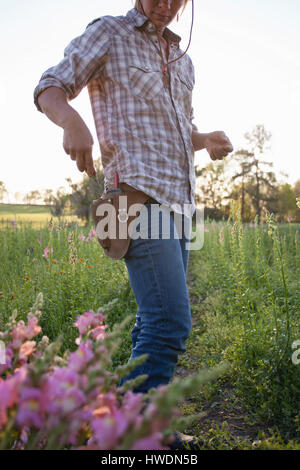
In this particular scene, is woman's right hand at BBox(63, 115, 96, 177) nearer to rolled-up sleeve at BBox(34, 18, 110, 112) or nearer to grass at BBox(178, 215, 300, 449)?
rolled-up sleeve at BBox(34, 18, 110, 112)

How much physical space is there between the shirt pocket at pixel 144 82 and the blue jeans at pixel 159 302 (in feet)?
2.06

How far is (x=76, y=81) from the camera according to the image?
1588 mm

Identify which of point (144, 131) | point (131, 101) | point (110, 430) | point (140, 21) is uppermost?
point (140, 21)

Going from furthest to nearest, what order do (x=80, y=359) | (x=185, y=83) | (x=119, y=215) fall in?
(x=185, y=83) < (x=119, y=215) < (x=80, y=359)

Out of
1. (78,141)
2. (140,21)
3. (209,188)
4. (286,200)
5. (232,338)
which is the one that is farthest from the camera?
(209,188)

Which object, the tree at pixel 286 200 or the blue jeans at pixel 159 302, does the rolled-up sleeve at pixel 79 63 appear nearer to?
the blue jeans at pixel 159 302

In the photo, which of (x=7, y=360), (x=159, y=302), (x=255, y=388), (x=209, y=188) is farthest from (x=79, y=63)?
(x=209, y=188)

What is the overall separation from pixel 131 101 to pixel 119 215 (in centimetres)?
54

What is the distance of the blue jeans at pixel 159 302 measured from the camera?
1461 millimetres

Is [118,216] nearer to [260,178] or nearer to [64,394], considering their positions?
[64,394]


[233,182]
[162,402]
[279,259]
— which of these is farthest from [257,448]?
[233,182]

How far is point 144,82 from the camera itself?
172 centimetres

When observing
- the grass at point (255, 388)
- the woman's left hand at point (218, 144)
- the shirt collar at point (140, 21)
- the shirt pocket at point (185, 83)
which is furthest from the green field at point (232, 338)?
the shirt collar at point (140, 21)
